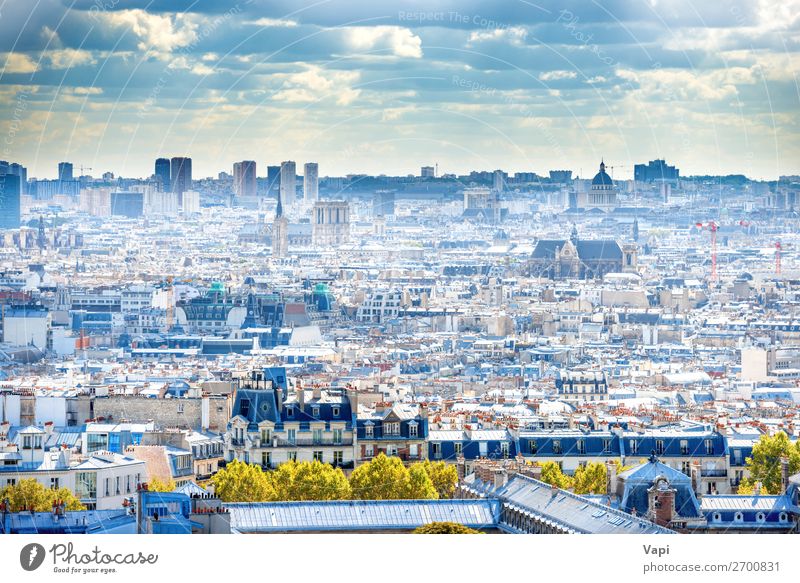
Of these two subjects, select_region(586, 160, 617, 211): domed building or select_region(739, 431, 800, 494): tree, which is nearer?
select_region(739, 431, 800, 494): tree

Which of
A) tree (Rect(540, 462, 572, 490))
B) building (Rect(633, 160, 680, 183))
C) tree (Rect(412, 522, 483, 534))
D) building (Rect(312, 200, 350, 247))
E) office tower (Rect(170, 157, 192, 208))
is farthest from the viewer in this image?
building (Rect(312, 200, 350, 247))

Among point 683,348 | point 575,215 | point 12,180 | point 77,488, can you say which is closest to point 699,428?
point 77,488

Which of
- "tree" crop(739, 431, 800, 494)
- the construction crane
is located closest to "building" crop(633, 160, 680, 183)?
the construction crane

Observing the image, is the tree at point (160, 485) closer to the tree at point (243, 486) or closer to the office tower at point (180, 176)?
the tree at point (243, 486)

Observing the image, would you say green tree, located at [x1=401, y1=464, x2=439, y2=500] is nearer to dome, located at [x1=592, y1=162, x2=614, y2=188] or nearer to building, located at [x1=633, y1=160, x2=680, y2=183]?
building, located at [x1=633, y1=160, x2=680, y2=183]

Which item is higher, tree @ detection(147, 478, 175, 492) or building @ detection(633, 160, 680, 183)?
building @ detection(633, 160, 680, 183)

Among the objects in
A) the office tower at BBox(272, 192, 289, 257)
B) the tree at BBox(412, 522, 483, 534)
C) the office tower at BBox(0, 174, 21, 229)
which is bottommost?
the tree at BBox(412, 522, 483, 534)

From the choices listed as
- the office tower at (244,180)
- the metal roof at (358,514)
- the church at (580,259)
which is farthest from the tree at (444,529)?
the office tower at (244,180)
